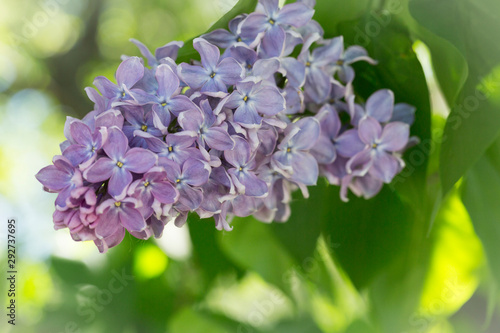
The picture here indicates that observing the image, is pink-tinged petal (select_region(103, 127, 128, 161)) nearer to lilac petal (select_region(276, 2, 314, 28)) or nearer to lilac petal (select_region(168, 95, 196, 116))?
lilac petal (select_region(168, 95, 196, 116))

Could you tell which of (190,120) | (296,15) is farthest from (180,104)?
(296,15)

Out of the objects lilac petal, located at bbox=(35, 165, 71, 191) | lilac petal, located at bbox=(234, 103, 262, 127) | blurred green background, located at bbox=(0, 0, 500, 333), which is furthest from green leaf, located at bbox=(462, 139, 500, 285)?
lilac petal, located at bbox=(35, 165, 71, 191)

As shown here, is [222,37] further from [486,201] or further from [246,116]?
[486,201]

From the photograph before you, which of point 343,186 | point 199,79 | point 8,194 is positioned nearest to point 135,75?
point 199,79

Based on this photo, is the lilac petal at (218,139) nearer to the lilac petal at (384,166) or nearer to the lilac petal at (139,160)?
the lilac petal at (139,160)

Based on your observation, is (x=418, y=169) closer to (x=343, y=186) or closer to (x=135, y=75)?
(x=343, y=186)

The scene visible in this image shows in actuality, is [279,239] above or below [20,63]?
above

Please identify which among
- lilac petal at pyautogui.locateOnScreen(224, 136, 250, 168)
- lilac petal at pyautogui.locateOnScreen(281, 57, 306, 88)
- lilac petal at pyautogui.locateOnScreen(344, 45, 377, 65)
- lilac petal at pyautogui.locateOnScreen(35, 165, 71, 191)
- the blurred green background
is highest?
lilac petal at pyautogui.locateOnScreen(344, 45, 377, 65)
